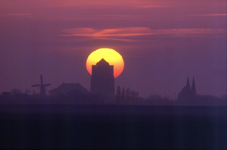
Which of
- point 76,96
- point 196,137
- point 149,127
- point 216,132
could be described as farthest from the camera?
point 76,96

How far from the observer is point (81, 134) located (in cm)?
2239

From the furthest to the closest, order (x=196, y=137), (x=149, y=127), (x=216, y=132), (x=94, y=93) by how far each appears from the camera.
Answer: (x=94, y=93)
(x=149, y=127)
(x=216, y=132)
(x=196, y=137)

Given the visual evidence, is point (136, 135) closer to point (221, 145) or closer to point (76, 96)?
point (221, 145)

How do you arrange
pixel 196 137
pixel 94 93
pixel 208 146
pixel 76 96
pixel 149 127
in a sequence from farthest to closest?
pixel 94 93 → pixel 76 96 → pixel 149 127 → pixel 196 137 → pixel 208 146

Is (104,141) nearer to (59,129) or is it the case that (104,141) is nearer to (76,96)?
(59,129)

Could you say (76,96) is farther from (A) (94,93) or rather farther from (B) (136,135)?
(B) (136,135)

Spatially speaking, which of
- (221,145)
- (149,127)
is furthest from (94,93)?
(221,145)

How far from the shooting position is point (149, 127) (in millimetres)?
26375

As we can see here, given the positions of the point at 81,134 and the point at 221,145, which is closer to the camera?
the point at 221,145

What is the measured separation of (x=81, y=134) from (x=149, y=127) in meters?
6.07

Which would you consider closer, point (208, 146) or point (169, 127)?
point (208, 146)

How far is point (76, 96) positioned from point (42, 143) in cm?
8517

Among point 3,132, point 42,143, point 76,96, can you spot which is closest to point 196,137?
point 42,143

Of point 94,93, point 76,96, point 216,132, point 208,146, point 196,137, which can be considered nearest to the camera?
point 208,146
